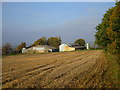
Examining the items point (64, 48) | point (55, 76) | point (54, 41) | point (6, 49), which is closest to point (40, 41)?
point (54, 41)

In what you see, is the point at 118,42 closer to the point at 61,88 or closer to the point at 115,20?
the point at 115,20

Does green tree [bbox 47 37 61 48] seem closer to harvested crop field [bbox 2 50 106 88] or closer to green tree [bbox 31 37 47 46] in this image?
green tree [bbox 31 37 47 46]

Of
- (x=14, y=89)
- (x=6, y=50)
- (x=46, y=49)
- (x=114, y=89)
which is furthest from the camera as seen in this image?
(x=46, y=49)

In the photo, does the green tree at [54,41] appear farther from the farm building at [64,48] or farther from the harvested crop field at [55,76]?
the harvested crop field at [55,76]

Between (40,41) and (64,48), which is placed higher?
(40,41)

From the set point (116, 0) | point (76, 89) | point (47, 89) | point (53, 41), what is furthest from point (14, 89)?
point (53, 41)

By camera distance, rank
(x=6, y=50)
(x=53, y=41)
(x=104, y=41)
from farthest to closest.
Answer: (x=53, y=41) → (x=6, y=50) → (x=104, y=41)

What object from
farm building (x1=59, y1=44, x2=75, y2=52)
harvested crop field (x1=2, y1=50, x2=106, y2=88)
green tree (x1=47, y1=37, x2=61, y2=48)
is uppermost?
green tree (x1=47, y1=37, x2=61, y2=48)

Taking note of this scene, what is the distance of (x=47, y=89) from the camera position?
649 centimetres

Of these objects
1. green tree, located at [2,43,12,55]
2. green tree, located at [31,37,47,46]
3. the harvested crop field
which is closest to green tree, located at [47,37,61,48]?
green tree, located at [31,37,47,46]

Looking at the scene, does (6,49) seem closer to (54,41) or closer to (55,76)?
(54,41)

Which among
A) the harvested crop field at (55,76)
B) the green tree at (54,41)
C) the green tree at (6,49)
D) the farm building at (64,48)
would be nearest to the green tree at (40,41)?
the green tree at (54,41)

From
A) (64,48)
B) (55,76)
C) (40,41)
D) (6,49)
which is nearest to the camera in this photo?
(55,76)

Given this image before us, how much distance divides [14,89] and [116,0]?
49.0ft
